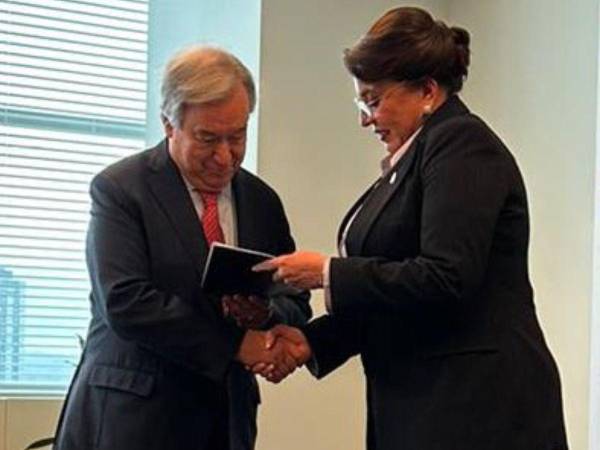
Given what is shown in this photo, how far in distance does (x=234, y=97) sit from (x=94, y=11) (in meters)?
1.96

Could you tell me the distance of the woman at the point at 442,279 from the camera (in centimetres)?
180

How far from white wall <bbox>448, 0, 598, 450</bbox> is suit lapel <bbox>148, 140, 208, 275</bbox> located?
→ 1507 mm

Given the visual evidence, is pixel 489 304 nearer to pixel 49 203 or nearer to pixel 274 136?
pixel 274 136

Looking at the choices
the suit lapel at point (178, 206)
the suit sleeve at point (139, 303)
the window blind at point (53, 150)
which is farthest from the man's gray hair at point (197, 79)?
the window blind at point (53, 150)

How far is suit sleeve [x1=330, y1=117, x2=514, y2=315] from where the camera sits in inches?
70.2

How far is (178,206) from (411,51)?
0.57 metres

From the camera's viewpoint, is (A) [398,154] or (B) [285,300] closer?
(A) [398,154]

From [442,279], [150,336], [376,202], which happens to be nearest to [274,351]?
[150,336]

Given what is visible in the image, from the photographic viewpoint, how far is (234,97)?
2.11 metres

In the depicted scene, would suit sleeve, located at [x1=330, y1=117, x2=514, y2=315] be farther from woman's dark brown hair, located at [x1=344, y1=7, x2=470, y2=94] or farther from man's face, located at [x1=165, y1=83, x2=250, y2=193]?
man's face, located at [x1=165, y1=83, x2=250, y2=193]

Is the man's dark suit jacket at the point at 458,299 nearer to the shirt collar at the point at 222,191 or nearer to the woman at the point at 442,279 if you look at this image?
the woman at the point at 442,279

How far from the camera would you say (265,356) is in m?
2.13

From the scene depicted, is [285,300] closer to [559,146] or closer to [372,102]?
[372,102]

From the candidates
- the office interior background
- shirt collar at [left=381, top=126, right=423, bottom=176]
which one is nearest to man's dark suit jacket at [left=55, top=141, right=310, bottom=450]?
shirt collar at [left=381, top=126, right=423, bottom=176]
